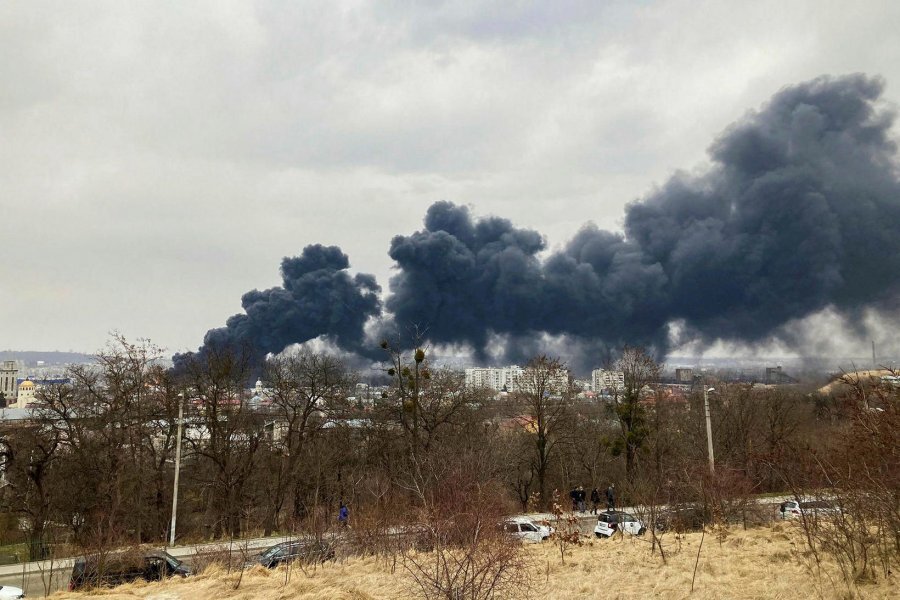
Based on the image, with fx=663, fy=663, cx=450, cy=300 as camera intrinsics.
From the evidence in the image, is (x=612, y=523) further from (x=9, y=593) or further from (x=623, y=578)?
(x=9, y=593)

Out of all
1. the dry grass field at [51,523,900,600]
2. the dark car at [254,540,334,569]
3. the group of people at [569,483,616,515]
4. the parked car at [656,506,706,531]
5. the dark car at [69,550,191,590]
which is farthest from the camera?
the group of people at [569,483,616,515]

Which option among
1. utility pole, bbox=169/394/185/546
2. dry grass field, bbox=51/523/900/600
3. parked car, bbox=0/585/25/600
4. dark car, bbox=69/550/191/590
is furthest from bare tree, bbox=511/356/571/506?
parked car, bbox=0/585/25/600

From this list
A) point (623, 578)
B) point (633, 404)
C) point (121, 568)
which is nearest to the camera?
point (623, 578)

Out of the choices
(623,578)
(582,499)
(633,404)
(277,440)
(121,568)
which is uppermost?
(633,404)

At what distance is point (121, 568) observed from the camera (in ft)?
42.2

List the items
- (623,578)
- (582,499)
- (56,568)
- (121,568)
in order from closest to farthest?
1. (623,578)
2. (121,568)
3. (56,568)
4. (582,499)

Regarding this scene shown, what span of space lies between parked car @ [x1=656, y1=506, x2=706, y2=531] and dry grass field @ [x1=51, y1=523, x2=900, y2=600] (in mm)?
1771

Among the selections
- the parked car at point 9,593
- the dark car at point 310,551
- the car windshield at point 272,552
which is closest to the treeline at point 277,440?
the car windshield at point 272,552

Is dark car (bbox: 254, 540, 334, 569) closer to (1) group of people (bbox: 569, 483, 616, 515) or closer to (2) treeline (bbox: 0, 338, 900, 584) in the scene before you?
(2) treeline (bbox: 0, 338, 900, 584)

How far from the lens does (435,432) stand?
2811cm

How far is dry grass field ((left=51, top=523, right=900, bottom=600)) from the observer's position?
8.61 meters

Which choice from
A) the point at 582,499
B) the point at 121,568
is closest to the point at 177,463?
the point at 121,568

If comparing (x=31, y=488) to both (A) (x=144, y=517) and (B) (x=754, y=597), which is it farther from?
(B) (x=754, y=597)

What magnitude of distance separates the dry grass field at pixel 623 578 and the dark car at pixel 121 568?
691 millimetres
